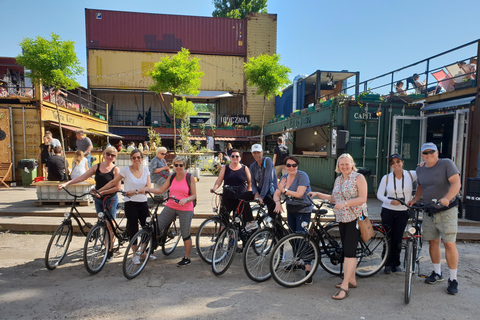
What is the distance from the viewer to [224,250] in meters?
4.36

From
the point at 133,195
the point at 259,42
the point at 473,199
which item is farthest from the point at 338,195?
the point at 259,42

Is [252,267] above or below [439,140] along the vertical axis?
below

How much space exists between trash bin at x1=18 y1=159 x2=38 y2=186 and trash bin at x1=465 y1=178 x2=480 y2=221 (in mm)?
13648

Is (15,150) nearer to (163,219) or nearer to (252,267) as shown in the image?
(163,219)

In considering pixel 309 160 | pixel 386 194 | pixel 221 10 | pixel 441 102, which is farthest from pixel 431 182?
pixel 221 10

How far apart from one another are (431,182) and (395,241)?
104 centimetres

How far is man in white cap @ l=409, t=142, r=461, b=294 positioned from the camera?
3.72 metres

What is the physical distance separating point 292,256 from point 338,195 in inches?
41.9

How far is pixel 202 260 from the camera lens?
4.83 m

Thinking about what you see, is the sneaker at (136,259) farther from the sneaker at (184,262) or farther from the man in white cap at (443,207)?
the man in white cap at (443,207)

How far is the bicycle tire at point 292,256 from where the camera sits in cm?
380

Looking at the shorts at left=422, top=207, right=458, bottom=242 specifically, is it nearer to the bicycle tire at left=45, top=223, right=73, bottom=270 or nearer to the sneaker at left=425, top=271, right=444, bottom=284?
the sneaker at left=425, top=271, right=444, bottom=284

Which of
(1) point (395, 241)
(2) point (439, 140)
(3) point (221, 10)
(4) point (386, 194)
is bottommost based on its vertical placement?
(1) point (395, 241)

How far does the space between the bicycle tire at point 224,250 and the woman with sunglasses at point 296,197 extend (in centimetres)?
81
